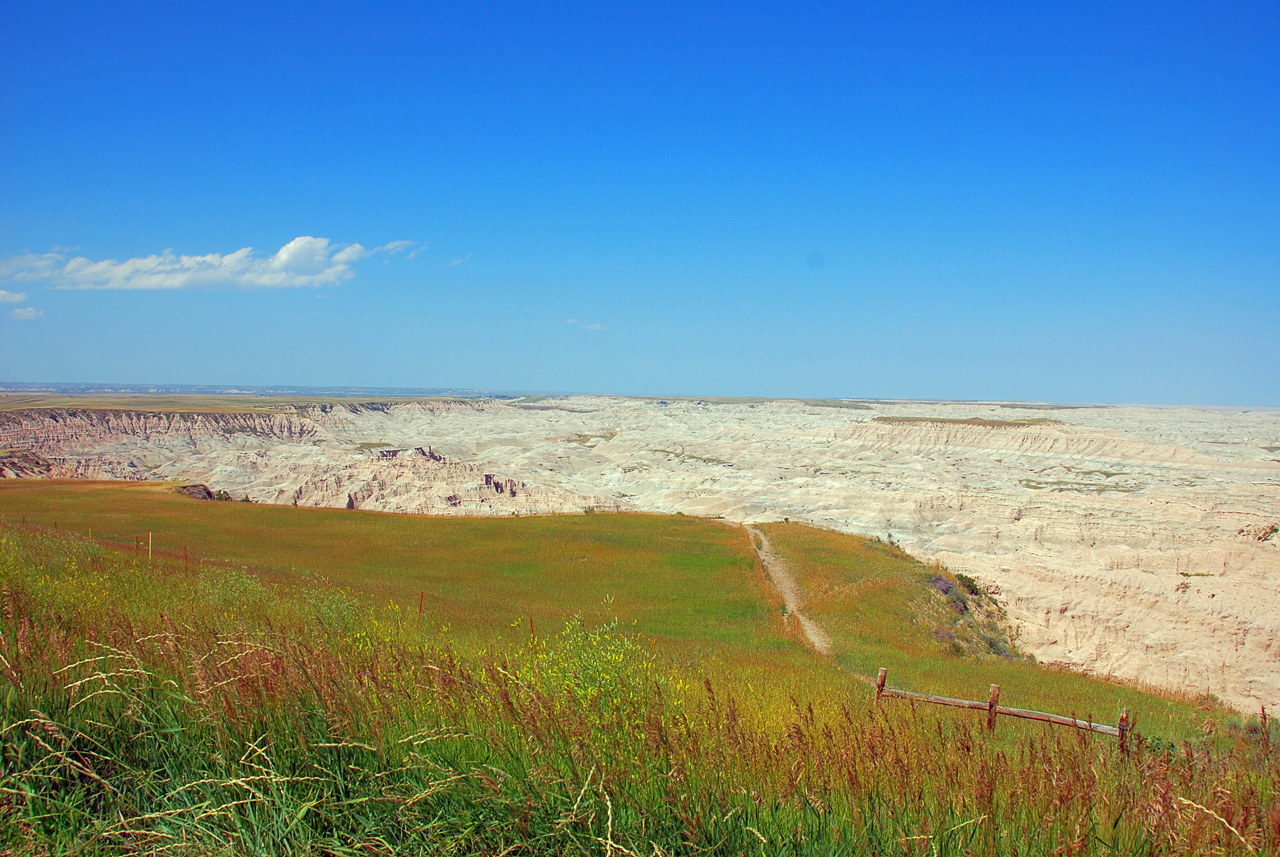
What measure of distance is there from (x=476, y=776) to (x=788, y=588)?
83.0 ft

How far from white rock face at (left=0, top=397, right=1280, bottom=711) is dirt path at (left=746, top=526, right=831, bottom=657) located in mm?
8262

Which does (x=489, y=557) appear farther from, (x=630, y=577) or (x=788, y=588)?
(x=788, y=588)

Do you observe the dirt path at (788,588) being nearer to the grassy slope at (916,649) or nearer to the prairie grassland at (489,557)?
the grassy slope at (916,649)

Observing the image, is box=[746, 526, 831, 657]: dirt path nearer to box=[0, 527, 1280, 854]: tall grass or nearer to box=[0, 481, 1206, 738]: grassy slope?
box=[0, 481, 1206, 738]: grassy slope

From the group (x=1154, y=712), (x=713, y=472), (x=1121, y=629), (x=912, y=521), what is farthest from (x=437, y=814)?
(x=713, y=472)

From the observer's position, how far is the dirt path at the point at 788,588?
20.4 metres

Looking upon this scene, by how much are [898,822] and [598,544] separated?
98.3 ft

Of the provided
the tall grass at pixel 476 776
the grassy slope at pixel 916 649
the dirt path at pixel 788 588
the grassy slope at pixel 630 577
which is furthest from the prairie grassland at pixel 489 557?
the tall grass at pixel 476 776

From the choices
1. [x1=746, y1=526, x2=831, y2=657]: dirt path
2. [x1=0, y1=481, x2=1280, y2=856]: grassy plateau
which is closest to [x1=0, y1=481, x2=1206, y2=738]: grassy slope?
[x1=746, y1=526, x2=831, y2=657]: dirt path

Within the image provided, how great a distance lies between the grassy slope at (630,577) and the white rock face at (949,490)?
19.8 feet

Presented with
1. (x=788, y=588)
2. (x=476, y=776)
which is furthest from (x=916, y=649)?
(x=476, y=776)

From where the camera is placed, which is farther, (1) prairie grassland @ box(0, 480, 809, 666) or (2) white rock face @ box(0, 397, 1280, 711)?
(2) white rock face @ box(0, 397, 1280, 711)

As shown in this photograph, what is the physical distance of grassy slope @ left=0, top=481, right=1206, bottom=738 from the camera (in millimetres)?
15180

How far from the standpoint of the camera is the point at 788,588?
27.5 m
